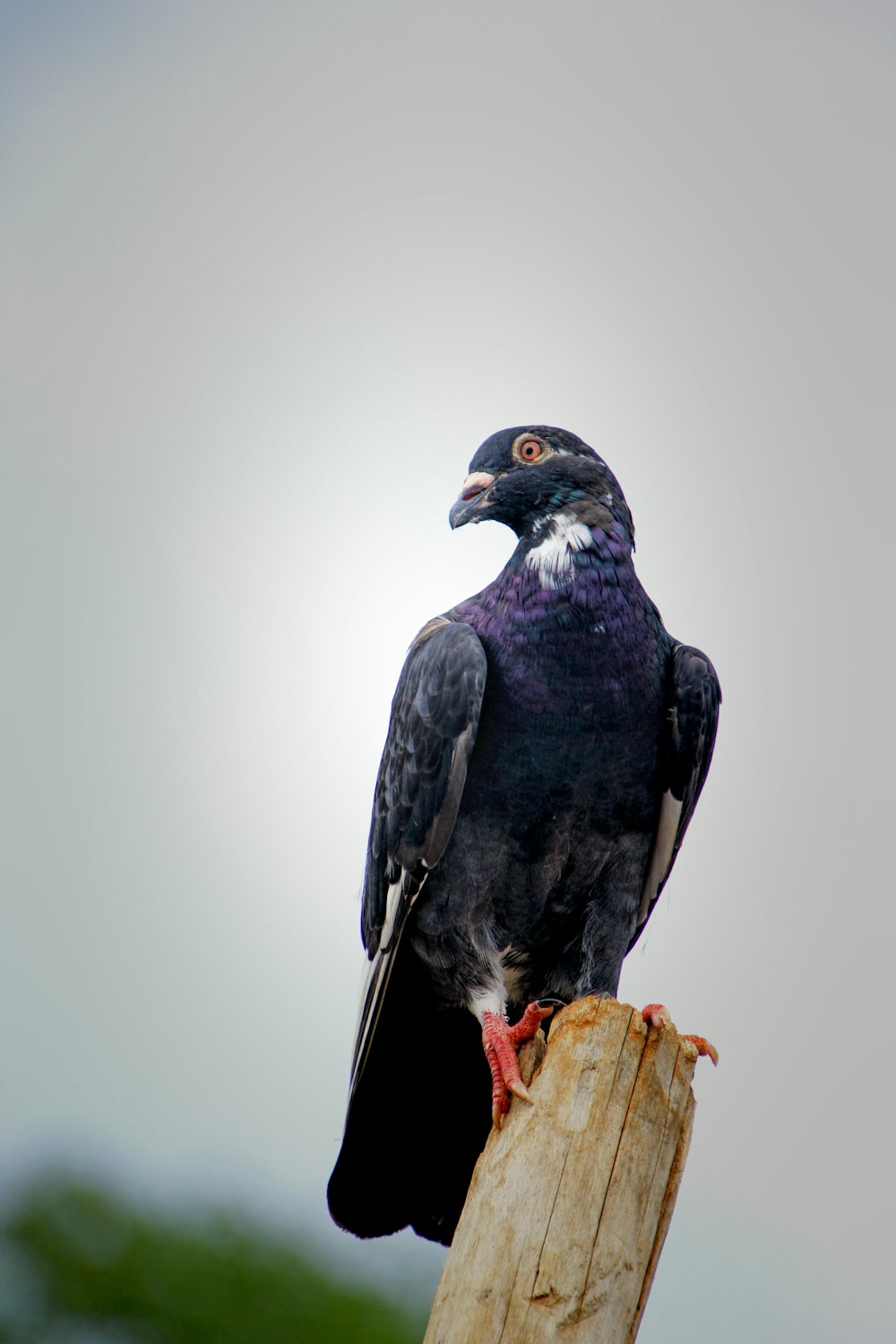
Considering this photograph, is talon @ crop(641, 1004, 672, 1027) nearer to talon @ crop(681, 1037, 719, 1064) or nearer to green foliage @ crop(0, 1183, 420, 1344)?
talon @ crop(681, 1037, 719, 1064)

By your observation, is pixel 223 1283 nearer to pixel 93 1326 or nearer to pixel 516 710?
pixel 93 1326

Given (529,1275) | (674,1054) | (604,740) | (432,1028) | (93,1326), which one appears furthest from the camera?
(93,1326)

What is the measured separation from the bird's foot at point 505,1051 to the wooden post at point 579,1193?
82 mm

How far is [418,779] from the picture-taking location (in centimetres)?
449

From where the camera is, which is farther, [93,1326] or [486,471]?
→ [93,1326]

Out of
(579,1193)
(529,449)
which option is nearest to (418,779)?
(529,449)

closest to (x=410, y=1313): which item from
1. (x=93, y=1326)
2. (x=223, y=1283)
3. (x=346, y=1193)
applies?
(x=223, y=1283)

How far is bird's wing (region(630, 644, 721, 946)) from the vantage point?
4570 mm

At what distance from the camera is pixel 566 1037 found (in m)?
3.57

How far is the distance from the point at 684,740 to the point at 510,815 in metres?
0.76

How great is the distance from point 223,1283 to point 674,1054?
7025 mm

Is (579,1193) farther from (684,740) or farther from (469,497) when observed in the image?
(469,497)

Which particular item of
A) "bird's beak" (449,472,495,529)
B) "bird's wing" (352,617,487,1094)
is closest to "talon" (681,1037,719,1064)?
"bird's wing" (352,617,487,1094)

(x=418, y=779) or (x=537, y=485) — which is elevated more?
(x=537, y=485)
